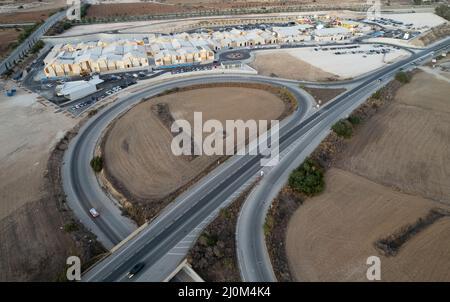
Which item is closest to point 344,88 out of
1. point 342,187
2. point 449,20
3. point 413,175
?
point 413,175

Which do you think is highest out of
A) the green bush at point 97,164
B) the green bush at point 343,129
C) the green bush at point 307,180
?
the green bush at point 343,129

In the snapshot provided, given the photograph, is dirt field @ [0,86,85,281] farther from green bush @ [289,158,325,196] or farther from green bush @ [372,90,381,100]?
green bush @ [372,90,381,100]

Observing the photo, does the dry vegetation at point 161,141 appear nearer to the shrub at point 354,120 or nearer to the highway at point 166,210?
the highway at point 166,210

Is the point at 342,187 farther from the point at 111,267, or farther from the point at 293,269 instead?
the point at 111,267

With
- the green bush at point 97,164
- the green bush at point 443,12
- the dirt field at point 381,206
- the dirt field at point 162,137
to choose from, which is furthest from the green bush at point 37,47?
the green bush at point 443,12

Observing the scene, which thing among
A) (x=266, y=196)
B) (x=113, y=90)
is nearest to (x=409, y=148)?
(x=266, y=196)

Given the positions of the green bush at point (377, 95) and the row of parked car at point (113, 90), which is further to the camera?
the row of parked car at point (113, 90)
